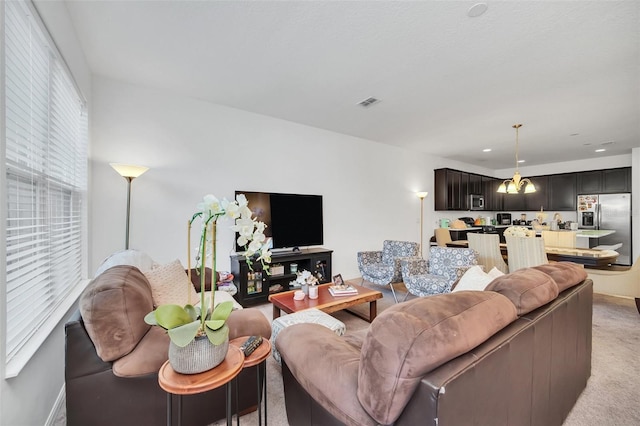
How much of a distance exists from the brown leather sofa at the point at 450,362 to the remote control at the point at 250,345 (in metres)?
0.15

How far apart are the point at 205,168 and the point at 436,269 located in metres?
3.24

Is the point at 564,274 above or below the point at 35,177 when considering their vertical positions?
below

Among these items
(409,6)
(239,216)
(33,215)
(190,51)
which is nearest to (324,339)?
(239,216)

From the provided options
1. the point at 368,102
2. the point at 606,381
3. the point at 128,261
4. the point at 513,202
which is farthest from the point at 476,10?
the point at 513,202

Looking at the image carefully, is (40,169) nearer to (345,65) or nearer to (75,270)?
(75,270)

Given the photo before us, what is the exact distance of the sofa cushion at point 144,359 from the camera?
1248 millimetres

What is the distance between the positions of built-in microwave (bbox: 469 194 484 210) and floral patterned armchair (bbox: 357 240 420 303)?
371 centimetres

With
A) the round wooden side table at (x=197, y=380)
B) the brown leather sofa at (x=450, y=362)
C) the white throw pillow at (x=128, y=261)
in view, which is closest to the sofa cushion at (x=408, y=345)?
the brown leather sofa at (x=450, y=362)

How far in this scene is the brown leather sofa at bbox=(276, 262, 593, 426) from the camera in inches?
30.9

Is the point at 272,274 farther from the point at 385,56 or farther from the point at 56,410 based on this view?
the point at 385,56

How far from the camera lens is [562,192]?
6.70 metres

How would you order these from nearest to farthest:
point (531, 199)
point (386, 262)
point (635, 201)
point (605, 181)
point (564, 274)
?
point (564, 274) < point (386, 262) < point (635, 201) < point (605, 181) < point (531, 199)

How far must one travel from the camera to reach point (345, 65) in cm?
253

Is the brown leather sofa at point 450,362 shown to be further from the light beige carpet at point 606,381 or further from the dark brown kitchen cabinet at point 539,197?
the dark brown kitchen cabinet at point 539,197
